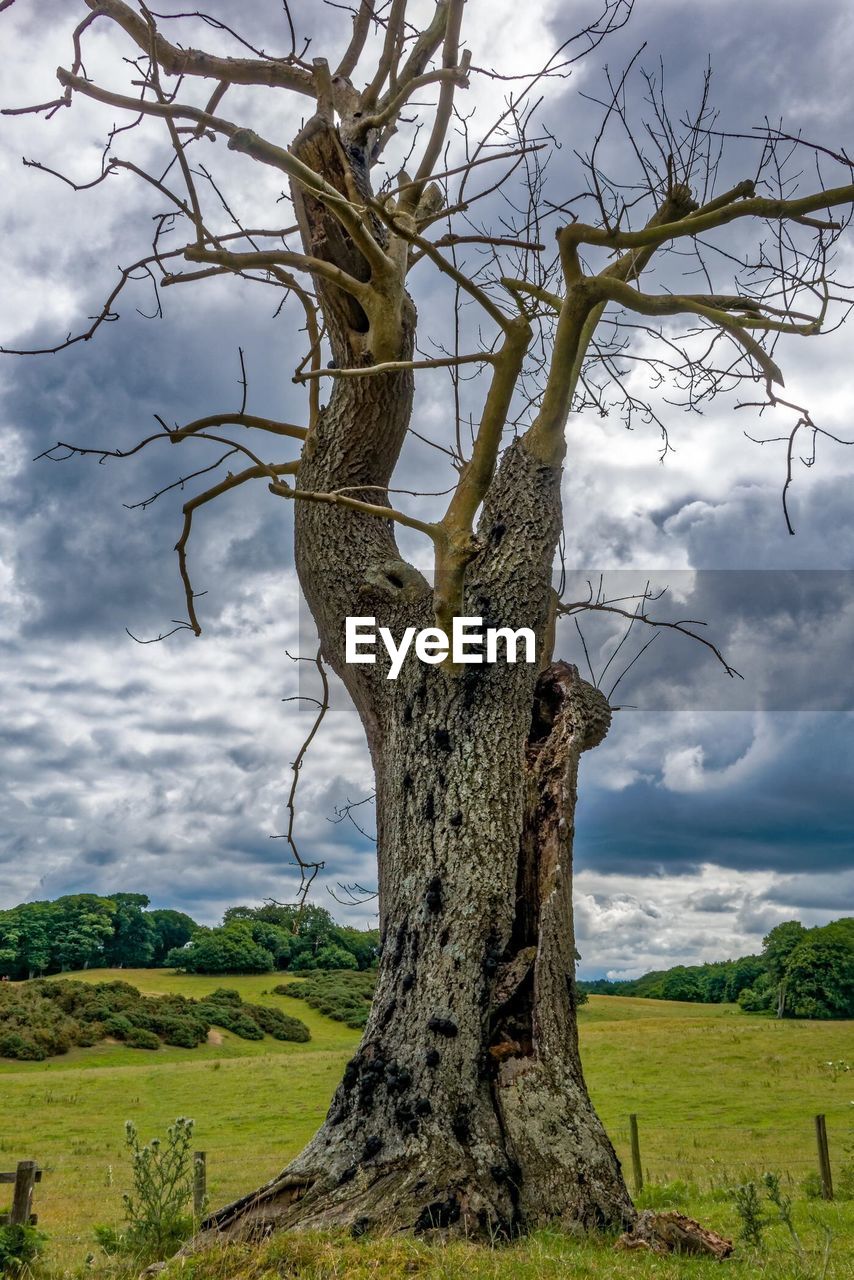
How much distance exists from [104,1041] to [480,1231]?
36.6 meters

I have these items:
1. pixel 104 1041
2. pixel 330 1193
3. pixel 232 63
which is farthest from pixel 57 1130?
pixel 232 63

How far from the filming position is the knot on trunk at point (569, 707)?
6445mm

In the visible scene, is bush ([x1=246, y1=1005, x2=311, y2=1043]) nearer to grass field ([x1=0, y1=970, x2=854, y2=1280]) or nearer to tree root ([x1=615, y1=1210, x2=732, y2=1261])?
grass field ([x1=0, y1=970, x2=854, y2=1280])

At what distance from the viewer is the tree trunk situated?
181 inches

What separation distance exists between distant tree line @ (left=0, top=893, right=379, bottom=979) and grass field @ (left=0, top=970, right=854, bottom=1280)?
19080 mm

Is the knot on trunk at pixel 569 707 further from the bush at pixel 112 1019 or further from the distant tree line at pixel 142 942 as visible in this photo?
the distant tree line at pixel 142 942

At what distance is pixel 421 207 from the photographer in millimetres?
8242

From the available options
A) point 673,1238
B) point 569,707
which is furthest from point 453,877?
point 673,1238

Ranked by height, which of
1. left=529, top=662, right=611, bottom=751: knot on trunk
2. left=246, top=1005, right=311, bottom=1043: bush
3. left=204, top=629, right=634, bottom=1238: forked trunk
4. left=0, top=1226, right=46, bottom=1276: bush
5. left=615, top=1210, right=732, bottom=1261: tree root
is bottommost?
left=246, top=1005, right=311, bottom=1043: bush

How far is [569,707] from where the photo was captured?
6461 mm

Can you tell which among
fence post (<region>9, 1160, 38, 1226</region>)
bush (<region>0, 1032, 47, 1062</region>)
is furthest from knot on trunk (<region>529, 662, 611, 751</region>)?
bush (<region>0, 1032, 47, 1062</region>)

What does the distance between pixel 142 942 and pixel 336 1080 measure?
5130 centimetres

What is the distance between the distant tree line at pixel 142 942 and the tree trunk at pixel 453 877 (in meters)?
46.2

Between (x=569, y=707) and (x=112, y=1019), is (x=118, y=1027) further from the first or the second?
(x=569, y=707)
